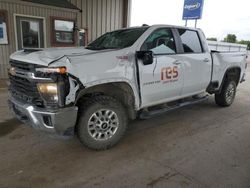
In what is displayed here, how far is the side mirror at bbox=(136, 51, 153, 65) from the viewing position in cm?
356

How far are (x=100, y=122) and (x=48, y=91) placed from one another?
918 millimetres

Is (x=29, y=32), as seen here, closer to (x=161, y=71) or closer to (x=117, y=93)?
(x=117, y=93)

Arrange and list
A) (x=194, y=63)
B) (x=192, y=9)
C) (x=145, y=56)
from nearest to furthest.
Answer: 1. (x=145, y=56)
2. (x=194, y=63)
3. (x=192, y=9)

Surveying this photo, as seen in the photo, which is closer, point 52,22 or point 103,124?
point 103,124

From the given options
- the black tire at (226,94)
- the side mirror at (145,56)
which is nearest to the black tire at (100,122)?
the side mirror at (145,56)

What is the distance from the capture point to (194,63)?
15.1 feet

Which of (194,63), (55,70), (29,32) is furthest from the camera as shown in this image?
(29,32)

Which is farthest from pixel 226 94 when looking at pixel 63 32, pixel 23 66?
pixel 63 32

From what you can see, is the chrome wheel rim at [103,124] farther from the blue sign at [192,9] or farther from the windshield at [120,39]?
the blue sign at [192,9]

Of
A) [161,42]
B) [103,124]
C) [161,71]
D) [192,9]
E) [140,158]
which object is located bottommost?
[140,158]

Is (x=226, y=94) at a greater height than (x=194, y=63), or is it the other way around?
(x=194, y=63)

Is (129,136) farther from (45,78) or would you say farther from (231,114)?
(231,114)

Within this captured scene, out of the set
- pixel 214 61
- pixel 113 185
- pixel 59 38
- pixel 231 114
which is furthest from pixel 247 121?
pixel 59 38

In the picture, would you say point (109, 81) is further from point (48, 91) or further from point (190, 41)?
point (190, 41)
